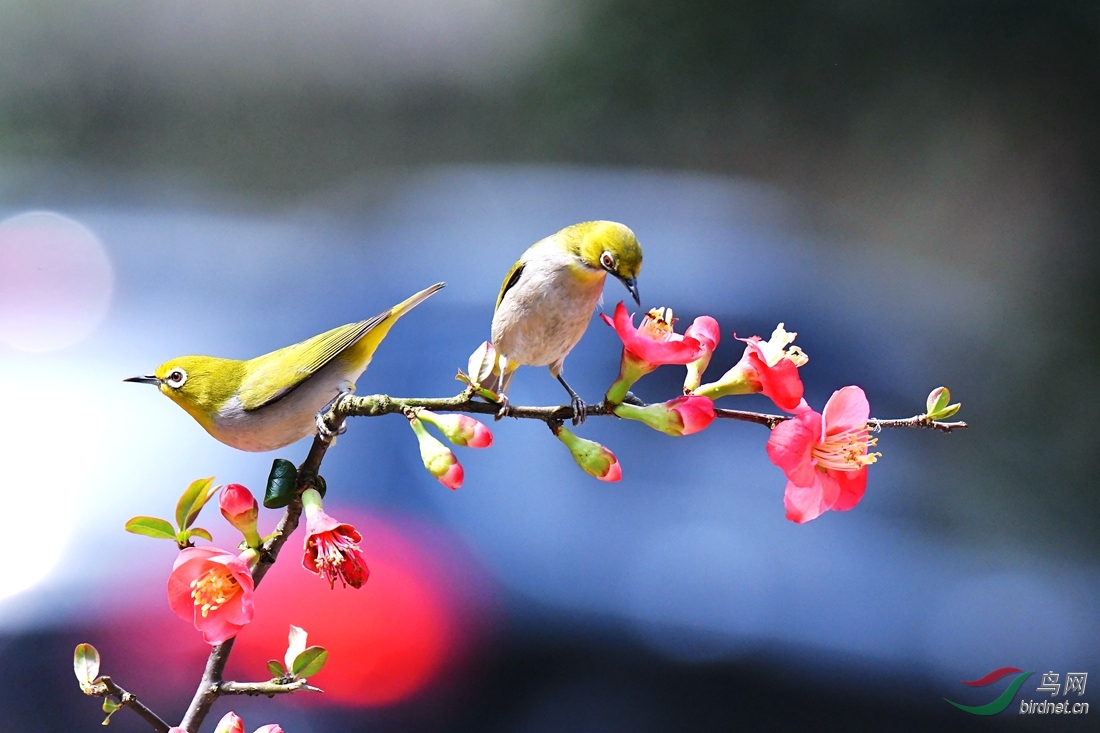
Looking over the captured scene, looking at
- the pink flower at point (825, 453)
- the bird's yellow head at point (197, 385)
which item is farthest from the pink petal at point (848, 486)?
the bird's yellow head at point (197, 385)

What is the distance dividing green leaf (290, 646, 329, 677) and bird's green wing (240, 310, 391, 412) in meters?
0.19

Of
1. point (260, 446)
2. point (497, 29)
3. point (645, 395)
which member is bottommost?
point (645, 395)

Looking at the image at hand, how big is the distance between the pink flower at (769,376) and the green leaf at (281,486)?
0.29 metres

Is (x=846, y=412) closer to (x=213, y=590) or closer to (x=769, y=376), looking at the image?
(x=769, y=376)

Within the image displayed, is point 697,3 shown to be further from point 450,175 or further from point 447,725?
point 447,725

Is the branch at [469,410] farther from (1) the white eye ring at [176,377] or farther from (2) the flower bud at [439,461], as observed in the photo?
(1) the white eye ring at [176,377]

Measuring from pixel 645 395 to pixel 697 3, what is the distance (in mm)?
1066

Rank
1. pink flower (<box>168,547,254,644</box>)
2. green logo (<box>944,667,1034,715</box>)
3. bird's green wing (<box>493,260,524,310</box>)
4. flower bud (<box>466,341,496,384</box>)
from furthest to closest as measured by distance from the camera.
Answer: green logo (<box>944,667,1034,715</box>) → bird's green wing (<box>493,260,524,310</box>) → flower bud (<box>466,341,496,384</box>) → pink flower (<box>168,547,254,644</box>)

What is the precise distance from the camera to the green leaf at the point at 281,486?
517 millimetres

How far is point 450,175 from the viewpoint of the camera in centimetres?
158

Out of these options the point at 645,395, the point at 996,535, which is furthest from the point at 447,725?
the point at 996,535

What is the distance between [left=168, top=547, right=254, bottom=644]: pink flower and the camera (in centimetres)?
46
